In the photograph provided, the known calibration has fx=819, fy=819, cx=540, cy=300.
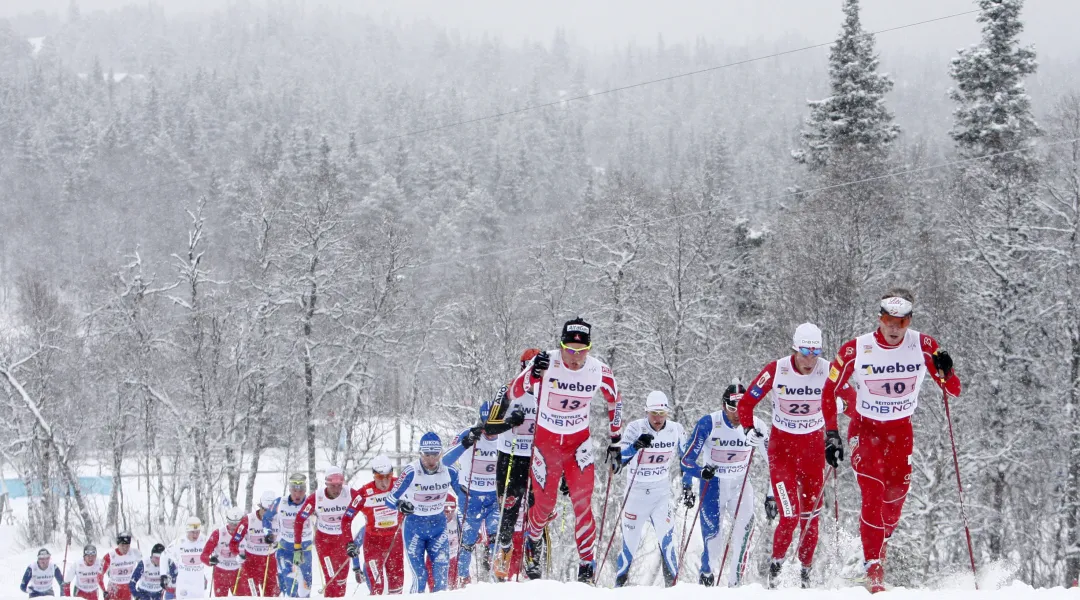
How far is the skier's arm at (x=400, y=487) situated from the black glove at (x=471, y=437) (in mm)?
862

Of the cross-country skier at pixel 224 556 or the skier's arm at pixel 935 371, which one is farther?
the cross-country skier at pixel 224 556

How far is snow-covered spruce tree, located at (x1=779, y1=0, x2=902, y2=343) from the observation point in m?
27.2

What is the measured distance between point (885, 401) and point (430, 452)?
18.0 ft

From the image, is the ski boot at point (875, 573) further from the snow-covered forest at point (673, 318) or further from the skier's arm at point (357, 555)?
the snow-covered forest at point (673, 318)

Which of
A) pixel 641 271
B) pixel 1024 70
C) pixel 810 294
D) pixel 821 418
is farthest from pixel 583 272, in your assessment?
pixel 821 418

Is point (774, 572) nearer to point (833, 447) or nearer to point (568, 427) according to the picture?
point (833, 447)

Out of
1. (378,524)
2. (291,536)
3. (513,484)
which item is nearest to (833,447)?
(513,484)

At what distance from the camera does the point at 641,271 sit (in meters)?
33.6

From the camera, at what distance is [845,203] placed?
28.7 meters

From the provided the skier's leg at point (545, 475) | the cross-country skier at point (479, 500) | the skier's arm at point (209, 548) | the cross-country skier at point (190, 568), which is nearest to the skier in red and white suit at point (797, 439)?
the skier's leg at point (545, 475)

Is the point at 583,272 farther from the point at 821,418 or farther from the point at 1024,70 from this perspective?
the point at 821,418

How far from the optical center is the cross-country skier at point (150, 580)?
13344 mm

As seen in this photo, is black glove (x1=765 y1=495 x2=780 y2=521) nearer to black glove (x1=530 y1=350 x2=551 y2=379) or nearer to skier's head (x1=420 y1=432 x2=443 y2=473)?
black glove (x1=530 y1=350 x2=551 y2=379)

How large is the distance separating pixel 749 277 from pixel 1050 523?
49.0ft
